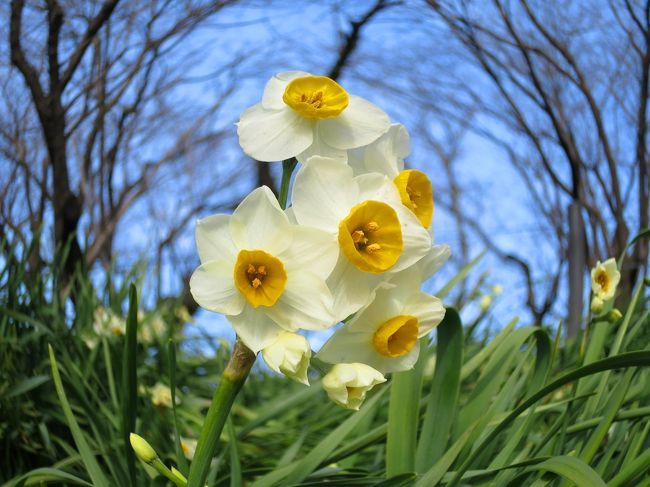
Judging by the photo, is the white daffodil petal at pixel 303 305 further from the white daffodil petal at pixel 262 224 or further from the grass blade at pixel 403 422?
the grass blade at pixel 403 422

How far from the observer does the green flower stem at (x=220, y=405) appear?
0.44m

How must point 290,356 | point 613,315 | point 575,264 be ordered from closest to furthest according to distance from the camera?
point 290,356, point 613,315, point 575,264

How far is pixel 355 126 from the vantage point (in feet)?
1.61

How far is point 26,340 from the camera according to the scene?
1.09 meters

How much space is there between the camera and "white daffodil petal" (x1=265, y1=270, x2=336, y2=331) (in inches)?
17.3

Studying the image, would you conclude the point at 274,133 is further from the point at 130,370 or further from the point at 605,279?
the point at 605,279

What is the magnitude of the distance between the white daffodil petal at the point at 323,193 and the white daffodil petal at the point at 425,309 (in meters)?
0.07

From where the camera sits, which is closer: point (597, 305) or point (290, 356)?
point (290, 356)

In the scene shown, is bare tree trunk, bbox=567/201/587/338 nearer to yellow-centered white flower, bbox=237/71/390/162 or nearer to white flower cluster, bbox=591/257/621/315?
white flower cluster, bbox=591/257/621/315

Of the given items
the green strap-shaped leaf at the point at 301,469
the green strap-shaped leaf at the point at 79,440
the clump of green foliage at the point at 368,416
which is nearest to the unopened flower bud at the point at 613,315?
the clump of green foliage at the point at 368,416

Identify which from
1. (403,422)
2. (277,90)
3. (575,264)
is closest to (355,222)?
(277,90)

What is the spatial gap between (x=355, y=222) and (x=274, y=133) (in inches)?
3.9

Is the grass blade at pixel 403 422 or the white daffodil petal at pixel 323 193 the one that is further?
the grass blade at pixel 403 422

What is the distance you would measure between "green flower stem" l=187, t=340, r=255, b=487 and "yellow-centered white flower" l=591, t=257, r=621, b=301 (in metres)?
0.48
